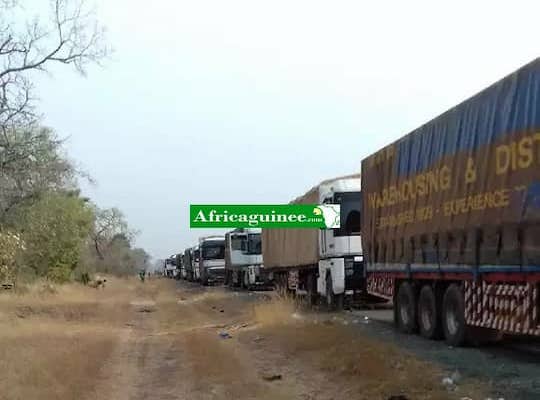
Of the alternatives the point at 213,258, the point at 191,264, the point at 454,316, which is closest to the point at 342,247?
the point at 454,316

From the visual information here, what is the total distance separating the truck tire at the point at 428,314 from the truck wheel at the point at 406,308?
0.34m

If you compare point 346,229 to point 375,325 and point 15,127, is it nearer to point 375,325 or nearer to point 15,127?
point 375,325

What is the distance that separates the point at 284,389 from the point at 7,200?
27.7m

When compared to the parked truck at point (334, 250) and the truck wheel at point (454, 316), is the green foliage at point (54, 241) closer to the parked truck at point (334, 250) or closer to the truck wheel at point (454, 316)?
the parked truck at point (334, 250)

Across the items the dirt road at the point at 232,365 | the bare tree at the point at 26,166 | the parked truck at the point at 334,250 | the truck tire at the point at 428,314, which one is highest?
the bare tree at the point at 26,166

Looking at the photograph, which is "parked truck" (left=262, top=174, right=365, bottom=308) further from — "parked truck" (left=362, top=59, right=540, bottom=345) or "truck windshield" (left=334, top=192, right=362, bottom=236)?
"parked truck" (left=362, top=59, right=540, bottom=345)

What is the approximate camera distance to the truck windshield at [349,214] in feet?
71.9

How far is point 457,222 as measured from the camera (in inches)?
515

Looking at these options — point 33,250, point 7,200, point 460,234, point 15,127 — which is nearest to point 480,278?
point 460,234

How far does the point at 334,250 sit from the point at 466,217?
976 centimetres

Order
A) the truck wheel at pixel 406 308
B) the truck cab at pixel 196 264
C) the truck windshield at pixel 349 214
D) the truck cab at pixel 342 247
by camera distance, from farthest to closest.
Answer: the truck cab at pixel 196 264 → the truck windshield at pixel 349 214 → the truck cab at pixel 342 247 → the truck wheel at pixel 406 308

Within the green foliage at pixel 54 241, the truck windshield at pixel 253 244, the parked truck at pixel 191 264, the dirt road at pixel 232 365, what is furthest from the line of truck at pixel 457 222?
the parked truck at pixel 191 264

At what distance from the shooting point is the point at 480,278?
12305 mm

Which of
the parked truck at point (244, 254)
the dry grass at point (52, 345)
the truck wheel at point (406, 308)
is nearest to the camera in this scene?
the dry grass at point (52, 345)
